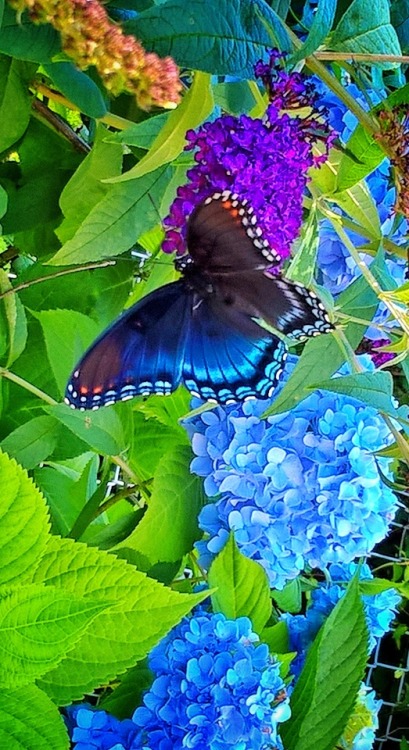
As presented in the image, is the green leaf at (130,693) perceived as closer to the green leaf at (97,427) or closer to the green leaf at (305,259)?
the green leaf at (97,427)

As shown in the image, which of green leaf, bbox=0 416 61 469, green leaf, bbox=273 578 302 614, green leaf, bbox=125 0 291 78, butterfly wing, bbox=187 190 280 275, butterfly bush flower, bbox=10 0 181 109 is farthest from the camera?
green leaf, bbox=273 578 302 614

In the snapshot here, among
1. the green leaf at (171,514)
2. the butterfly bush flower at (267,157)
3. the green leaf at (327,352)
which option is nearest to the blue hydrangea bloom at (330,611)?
the green leaf at (171,514)

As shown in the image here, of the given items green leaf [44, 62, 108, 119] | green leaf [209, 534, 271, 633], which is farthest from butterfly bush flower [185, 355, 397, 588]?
green leaf [44, 62, 108, 119]

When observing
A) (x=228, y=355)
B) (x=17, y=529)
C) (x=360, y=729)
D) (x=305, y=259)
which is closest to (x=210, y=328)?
(x=228, y=355)

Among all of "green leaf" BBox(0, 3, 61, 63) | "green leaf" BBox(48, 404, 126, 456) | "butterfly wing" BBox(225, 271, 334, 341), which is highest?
"green leaf" BBox(0, 3, 61, 63)

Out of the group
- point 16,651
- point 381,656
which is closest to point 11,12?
point 16,651

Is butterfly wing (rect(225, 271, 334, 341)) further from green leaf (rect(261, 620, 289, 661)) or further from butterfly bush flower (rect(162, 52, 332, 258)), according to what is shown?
green leaf (rect(261, 620, 289, 661))
